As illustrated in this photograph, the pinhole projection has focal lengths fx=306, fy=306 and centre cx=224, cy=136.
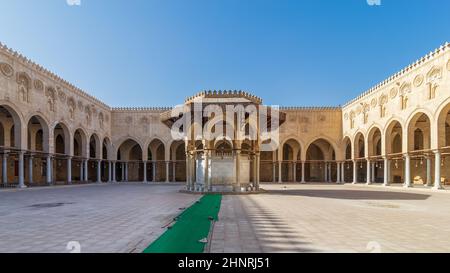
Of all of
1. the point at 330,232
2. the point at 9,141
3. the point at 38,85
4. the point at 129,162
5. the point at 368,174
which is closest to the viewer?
the point at 330,232

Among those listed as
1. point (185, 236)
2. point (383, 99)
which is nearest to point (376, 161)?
point (383, 99)

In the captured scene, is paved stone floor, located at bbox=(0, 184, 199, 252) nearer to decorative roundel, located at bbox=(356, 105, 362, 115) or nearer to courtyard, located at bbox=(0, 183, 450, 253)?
courtyard, located at bbox=(0, 183, 450, 253)

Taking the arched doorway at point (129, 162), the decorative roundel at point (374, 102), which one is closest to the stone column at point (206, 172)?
the decorative roundel at point (374, 102)

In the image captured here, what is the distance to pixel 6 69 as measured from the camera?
21000mm

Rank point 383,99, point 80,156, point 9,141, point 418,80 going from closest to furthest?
point 418,80, point 383,99, point 9,141, point 80,156

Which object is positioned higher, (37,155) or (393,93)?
(393,93)

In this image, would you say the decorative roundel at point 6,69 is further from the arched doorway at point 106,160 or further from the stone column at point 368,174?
the stone column at point 368,174

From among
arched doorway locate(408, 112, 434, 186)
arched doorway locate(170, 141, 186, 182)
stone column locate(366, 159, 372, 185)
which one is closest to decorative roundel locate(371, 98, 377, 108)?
arched doorway locate(408, 112, 434, 186)

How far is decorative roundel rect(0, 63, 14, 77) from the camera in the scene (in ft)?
67.7

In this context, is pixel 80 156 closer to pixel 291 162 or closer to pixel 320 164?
pixel 291 162

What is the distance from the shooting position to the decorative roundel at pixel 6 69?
2062 cm

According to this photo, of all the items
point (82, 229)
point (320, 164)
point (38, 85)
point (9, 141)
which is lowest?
point (320, 164)
